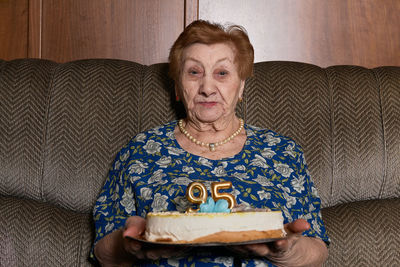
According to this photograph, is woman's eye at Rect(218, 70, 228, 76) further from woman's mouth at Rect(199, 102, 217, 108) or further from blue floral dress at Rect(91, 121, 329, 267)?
blue floral dress at Rect(91, 121, 329, 267)

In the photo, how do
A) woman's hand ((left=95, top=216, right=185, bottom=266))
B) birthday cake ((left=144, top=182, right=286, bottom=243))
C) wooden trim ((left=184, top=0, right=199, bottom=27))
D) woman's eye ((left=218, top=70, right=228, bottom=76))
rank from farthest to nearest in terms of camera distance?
wooden trim ((left=184, top=0, right=199, bottom=27))
woman's eye ((left=218, top=70, right=228, bottom=76))
woman's hand ((left=95, top=216, right=185, bottom=266))
birthday cake ((left=144, top=182, right=286, bottom=243))

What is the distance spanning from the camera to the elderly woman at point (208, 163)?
150cm

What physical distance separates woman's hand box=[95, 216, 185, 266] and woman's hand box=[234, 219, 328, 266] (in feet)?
0.69

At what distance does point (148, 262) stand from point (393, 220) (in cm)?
Answer: 91

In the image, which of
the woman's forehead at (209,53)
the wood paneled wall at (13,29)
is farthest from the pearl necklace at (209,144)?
the wood paneled wall at (13,29)

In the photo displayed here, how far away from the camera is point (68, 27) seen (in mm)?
2688

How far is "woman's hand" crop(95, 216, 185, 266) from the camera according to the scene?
3.91 feet

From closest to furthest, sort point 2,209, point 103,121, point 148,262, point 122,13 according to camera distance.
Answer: point 148,262 → point 2,209 → point 103,121 → point 122,13

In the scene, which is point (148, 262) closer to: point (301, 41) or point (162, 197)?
point (162, 197)

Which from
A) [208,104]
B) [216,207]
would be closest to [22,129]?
[208,104]

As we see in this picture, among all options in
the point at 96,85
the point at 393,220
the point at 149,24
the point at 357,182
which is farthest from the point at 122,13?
the point at 393,220

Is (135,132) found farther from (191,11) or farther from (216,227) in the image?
(191,11)

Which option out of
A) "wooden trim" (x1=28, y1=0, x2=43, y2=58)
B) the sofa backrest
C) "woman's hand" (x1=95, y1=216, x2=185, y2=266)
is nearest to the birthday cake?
"woman's hand" (x1=95, y1=216, x2=185, y2=266)

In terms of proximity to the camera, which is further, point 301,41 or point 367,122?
point 301,41
